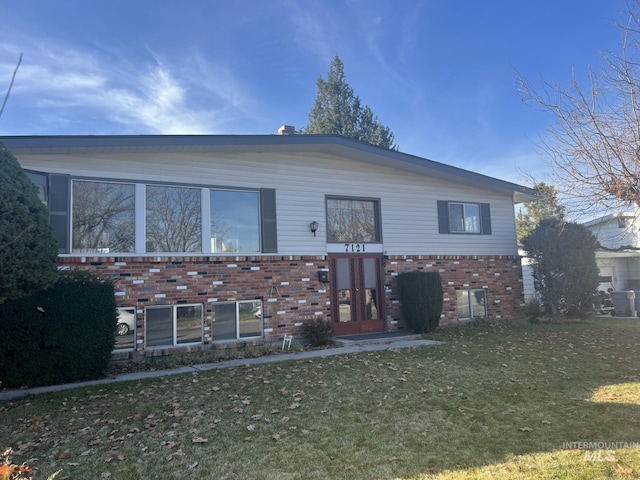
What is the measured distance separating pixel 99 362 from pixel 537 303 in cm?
1280

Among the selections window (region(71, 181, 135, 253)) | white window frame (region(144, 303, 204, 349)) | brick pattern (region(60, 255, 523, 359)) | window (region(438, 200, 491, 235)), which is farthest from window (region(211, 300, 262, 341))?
window (region(438, 200, 491, 235))

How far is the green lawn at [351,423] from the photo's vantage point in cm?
370

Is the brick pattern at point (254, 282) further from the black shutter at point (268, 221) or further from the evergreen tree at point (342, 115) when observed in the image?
the evergreen tree at point (342, 115)

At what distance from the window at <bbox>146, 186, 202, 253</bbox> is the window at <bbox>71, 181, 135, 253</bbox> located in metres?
0.38

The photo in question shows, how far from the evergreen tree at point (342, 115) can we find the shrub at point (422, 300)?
66.6 ft

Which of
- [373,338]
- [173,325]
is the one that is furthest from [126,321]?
[373,338]

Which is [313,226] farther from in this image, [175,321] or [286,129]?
[175,321]

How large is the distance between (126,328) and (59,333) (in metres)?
1.65

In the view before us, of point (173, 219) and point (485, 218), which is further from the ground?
point (485, 218)

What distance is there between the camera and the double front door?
1095cm

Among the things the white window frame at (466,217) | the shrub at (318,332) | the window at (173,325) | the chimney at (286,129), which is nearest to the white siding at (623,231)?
the white window frame at (466,217)

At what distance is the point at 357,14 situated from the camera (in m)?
12.1

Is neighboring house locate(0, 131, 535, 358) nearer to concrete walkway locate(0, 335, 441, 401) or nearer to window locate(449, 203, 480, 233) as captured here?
window locate(449, 203, 480, 233)

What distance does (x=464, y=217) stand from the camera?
520 inches
